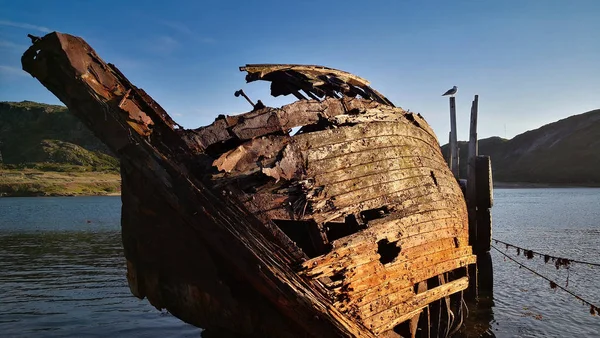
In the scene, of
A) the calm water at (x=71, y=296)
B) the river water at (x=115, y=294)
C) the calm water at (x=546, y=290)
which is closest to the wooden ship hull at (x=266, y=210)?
the river water at (x=115, y=294)

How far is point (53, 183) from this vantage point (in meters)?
95.5

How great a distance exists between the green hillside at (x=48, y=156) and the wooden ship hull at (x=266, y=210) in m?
74.7

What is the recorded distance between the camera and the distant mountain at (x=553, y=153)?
91.4 m

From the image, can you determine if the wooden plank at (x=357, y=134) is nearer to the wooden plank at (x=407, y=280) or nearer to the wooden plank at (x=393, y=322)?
the wooden plank at (x=407, y=280)

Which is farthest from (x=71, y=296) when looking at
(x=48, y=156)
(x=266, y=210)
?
(x=48, y=156)

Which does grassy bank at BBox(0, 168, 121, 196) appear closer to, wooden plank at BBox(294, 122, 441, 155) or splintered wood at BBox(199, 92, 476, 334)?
wooden plank at BBox(294, 122, 441, 155)

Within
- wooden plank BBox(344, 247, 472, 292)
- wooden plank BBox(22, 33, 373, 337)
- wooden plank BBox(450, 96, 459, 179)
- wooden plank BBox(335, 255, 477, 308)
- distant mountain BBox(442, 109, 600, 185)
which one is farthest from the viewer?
distant mountain BBox(442, 109, 600, 185)

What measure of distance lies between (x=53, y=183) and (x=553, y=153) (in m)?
110

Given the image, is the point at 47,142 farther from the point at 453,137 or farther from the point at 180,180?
the point at 180,180

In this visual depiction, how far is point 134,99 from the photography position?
4629 millimetres

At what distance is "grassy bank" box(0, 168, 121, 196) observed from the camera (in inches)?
3634

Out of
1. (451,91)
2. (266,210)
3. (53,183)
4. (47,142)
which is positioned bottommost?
(53,183)

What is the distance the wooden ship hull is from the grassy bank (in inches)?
3869

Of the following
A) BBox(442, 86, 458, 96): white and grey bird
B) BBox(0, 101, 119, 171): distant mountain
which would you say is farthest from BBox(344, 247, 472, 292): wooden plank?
BBox(0, 101, 119, 171): distant mountain
